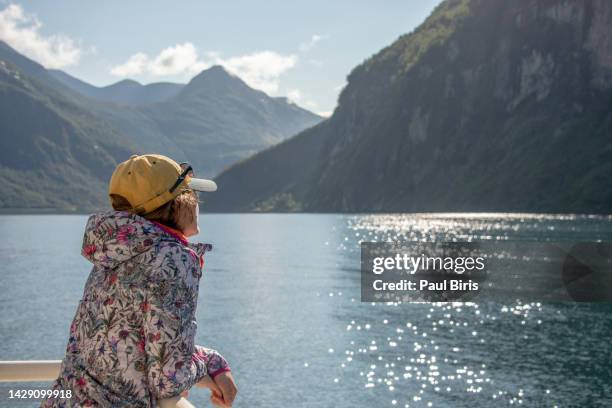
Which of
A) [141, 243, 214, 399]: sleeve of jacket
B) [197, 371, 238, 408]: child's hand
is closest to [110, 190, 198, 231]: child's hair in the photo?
[141, 243, 214, 399]: sleeve of jacket

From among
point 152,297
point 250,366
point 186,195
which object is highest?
point 186,195

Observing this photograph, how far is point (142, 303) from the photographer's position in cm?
355

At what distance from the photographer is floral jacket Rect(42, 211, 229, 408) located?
11.4 feet

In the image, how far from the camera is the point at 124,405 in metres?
3.60

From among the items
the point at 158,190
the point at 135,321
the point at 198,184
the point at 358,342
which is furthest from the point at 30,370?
the point at 358,342

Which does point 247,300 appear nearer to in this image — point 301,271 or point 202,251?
point 301,271

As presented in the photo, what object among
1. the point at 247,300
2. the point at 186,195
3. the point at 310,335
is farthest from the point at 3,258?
the point at 186,195

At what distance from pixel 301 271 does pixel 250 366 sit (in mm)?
57970

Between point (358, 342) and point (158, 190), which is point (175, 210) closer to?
point (158, 190)

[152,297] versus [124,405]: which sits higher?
[152,297]

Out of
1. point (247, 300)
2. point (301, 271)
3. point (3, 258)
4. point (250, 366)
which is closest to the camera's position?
point (250, 366)

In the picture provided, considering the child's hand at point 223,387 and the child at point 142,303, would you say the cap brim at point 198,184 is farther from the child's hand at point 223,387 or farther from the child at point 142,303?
the child's hand at point 223,387

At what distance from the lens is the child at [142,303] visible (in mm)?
A: 3471

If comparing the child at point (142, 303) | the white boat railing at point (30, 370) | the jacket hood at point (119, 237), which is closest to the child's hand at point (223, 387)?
the child at point (142, 303)
